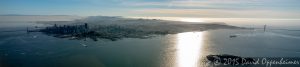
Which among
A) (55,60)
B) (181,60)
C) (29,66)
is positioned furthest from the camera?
(181,60)

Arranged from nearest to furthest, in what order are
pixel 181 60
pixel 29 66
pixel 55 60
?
pixel 29 66 → pixel 55 60 → pixel 181 60

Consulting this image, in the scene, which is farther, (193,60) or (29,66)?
(193,60)

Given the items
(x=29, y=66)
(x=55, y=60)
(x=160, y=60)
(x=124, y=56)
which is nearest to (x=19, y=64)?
(x=29, y=66)

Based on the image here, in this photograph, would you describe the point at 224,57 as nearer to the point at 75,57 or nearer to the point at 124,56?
the point at 124,56

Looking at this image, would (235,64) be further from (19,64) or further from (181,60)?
(19,64)

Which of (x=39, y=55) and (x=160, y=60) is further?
(x=39, y=55)

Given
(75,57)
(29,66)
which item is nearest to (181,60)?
(75,57)

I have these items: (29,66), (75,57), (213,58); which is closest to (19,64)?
(29,66)
